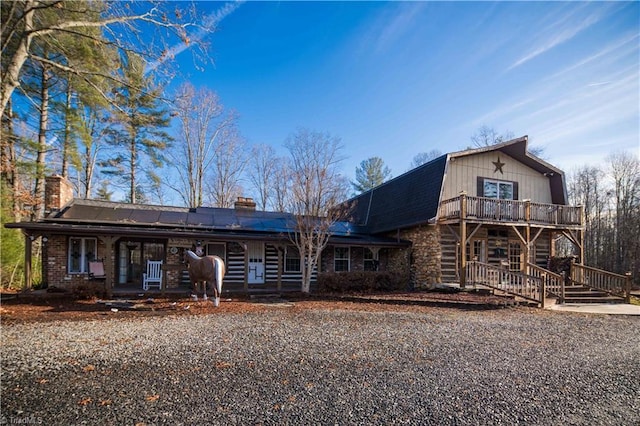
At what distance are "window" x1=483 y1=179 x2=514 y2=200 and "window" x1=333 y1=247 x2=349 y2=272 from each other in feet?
25.5

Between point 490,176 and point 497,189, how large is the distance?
2.72 feet

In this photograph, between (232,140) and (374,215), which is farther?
(232,140)

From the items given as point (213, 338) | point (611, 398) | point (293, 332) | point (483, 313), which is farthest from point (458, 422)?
point (483, 313)

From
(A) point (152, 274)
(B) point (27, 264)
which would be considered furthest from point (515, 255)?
(B) point (27, 264)

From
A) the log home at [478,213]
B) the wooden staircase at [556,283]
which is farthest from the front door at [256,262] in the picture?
the wooden staircase at [556,283]

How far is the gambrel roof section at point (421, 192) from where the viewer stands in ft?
48.8

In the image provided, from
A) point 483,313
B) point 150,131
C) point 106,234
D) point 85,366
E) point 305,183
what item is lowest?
point 483,313

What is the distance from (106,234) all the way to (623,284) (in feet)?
67.3

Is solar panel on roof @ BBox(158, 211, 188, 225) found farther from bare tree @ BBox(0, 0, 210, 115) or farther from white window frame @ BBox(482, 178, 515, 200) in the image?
white window frame @ BBox(482, 178, 515, 200)

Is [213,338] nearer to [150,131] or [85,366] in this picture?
[85,366]

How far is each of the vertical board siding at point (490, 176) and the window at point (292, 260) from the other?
7814mm

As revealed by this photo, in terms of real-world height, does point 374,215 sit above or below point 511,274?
above

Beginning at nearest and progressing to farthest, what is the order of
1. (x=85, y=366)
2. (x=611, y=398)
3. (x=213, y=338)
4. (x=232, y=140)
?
(x=611, y=398), (x=85, y=366), (x=213, y=338), (x=232, y=140)

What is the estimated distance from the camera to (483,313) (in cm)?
959
